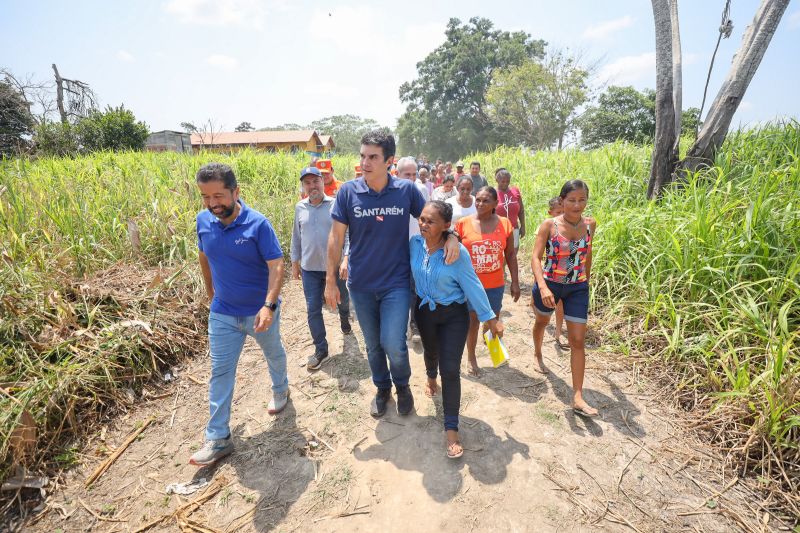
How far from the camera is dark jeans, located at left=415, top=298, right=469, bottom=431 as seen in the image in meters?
2.32

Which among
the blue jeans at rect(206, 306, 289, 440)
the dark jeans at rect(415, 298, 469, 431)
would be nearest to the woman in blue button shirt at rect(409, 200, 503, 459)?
the dark jeans at rect(415, 298, 469, 431)

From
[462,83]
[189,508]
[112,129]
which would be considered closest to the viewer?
[189,508]

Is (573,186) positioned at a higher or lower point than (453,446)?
higher

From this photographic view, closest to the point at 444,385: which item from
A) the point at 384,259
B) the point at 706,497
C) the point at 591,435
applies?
the point at 384,259

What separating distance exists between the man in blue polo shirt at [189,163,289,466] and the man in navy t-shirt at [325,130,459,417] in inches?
17.8

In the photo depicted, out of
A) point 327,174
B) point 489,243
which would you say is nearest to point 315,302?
point 489,243

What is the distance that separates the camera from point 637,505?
2.07 meters

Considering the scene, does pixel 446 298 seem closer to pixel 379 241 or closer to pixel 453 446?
pixel 379 241

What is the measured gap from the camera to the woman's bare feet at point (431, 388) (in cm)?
296

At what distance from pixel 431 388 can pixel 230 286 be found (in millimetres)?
1785

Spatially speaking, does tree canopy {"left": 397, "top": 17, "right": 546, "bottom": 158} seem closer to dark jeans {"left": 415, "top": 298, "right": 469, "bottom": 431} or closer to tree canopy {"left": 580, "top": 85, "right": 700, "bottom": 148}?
tree canopy {"left": 580, "top": 85, "right": 700, "bottom": 148}

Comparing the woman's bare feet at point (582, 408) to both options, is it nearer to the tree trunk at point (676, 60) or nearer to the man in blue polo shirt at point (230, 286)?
the man in blue polo shirt at point (230, 286)

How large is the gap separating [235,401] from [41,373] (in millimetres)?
1363

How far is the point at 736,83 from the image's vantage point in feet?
14.0
